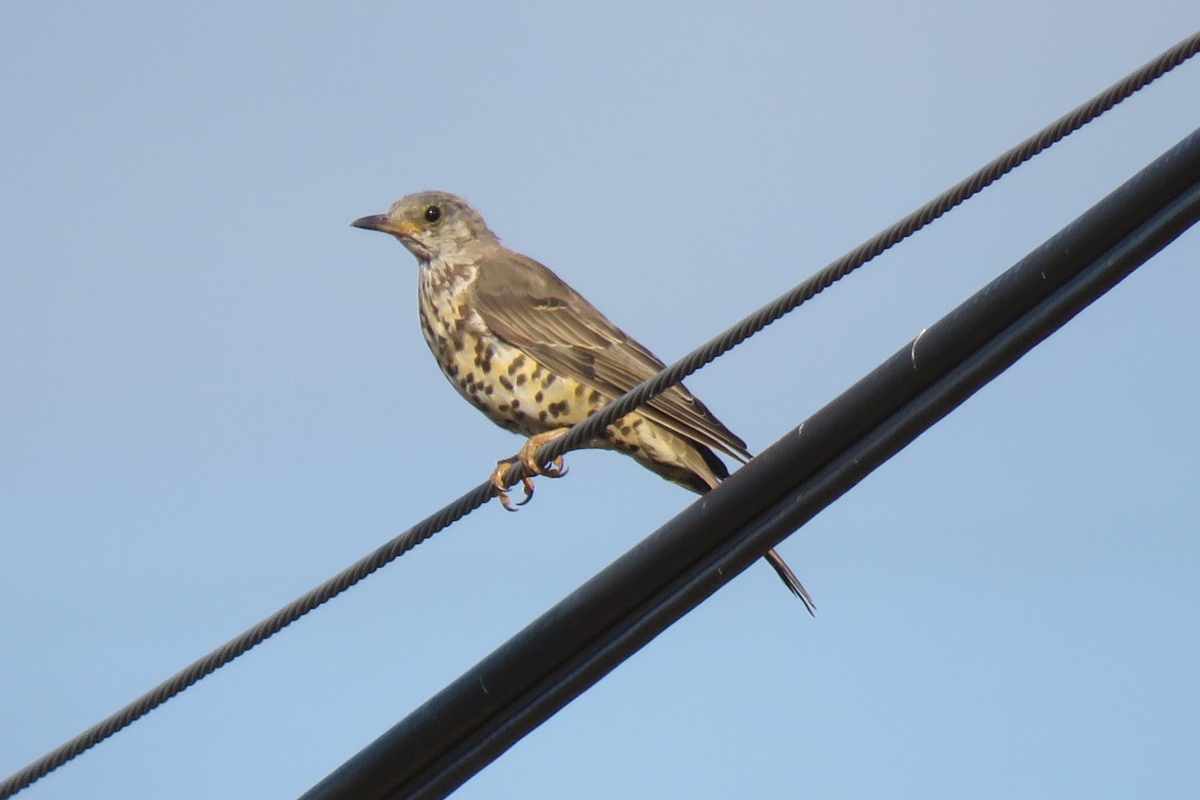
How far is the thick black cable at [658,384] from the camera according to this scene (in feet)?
14.0

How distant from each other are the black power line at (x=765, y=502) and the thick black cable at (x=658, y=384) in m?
0.35

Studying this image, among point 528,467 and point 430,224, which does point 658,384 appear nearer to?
point 528,467

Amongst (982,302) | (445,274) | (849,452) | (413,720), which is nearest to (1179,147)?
(982,302)

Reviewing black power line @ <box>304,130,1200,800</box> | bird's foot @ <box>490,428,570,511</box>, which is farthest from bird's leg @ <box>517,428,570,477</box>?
black power line @ <box>304,130,1200,800</box>

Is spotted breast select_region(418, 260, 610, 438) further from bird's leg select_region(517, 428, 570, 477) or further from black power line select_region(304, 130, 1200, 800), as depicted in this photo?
black power line select_region(304, 130, 1200, 800)

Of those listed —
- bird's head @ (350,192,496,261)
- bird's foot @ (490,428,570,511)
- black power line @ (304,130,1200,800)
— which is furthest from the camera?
bird's head @ (350,192,496,261)

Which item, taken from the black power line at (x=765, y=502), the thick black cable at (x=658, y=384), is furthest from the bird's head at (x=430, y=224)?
the black power line at (x=765, y=502)

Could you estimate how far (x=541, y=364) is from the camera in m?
8.26

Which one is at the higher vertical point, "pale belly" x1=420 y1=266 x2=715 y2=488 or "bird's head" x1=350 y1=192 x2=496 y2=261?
"bird's head" x1=350 y1=192 x2=496 y2=261

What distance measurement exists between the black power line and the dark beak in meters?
5.00

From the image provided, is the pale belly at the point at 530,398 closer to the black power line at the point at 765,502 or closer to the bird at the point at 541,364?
the bird at the point at 541,364

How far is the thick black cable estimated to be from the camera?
14.0 feet

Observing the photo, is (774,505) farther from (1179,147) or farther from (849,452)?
(1179,147)

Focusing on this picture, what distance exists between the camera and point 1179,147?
3.85 m
